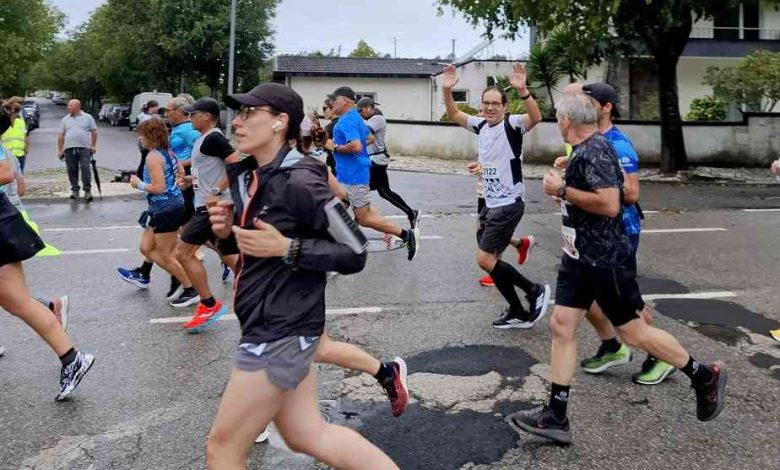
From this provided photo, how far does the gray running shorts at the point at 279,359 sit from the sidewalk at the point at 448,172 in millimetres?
12238

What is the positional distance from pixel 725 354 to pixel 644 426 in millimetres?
1549

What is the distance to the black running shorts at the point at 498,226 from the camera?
5711mm

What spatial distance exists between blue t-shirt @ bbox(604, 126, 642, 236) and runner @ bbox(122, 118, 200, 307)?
3.65 m

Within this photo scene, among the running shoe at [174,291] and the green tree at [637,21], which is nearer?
the running shoe at [174,291]

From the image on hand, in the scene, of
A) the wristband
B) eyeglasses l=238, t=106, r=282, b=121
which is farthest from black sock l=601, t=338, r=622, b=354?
eyeglasses l=238, t=106, r=282, b=121

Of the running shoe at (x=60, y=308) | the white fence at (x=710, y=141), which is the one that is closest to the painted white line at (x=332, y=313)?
the running shoe at (x=60, y=308)

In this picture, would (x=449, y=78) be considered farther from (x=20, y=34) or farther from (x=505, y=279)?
(x=20, y=34)

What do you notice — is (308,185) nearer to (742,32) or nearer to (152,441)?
(152,441)

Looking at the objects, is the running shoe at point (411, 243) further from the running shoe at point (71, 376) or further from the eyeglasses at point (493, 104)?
the running shoe at point (71, 376)

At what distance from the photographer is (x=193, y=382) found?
15.3ft

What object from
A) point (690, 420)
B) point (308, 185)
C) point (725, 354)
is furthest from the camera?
point (725, 354)

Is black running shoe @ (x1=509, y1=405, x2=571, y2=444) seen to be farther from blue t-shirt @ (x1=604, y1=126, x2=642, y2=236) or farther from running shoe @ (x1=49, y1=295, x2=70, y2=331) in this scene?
running shoe @ (x1=49, y1=295, x2=70, y2=331)

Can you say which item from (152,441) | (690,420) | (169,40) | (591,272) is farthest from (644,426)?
(169,40)

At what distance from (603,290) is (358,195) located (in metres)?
4.77
